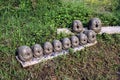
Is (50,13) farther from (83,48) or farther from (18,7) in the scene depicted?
(83,48)

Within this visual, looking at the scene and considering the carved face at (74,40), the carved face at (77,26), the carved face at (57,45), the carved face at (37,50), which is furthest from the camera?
the carved face at (77,26)

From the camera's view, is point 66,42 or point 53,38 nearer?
point 66,42

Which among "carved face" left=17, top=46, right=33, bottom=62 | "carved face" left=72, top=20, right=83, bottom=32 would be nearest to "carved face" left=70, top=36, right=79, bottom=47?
"carved face" left=72, top=20, right=83, bottom=32

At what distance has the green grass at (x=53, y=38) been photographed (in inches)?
227

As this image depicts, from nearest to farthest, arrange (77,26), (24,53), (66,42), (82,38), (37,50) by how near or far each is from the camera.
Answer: (24,53) < (37,50) < (66,42) < (82,38) < (77,26)

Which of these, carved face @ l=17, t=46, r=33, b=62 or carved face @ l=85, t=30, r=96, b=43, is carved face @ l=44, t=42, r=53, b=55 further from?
carved face @ l=85, t=30, r=96, b=43

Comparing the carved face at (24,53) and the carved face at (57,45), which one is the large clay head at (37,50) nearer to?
the carved face at (24,53)

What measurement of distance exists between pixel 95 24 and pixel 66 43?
34.9 inches

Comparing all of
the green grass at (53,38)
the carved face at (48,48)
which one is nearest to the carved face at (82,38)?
the green grass at (53,38)

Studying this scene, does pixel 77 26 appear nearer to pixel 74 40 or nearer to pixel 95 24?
pixel 95 24

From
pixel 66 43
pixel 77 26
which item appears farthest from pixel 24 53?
pixel 77 26

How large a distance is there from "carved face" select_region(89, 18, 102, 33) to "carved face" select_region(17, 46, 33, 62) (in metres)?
1.53

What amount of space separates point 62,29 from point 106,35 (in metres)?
0.89

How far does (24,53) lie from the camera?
5691 millimetres
